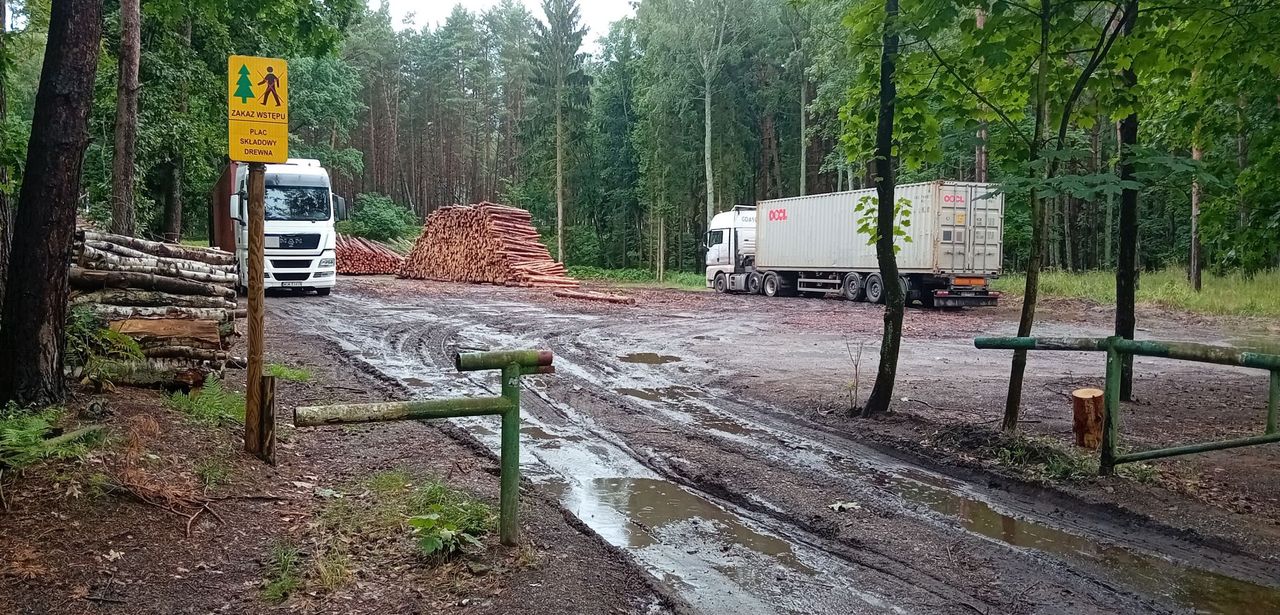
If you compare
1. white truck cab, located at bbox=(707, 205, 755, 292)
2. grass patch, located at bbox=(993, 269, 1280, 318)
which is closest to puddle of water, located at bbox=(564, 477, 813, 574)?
grass patch, located at bbox=(993, 269, 1280, 318)

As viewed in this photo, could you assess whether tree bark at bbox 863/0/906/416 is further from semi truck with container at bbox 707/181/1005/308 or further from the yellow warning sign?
semi truck with container at bbox 707/181/1005/308

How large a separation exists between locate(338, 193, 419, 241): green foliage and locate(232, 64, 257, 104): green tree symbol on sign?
42706 millimetres

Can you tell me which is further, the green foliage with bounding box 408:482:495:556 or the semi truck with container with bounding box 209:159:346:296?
the semi truck with container with bounding box 209:159:346:296

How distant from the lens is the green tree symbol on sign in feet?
15.8

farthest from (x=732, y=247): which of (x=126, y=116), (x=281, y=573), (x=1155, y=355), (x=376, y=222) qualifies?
(x=281, y=573)

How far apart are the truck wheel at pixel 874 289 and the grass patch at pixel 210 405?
69.3 ft

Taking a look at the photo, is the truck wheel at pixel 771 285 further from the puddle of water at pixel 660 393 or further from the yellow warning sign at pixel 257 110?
the yellow warning sign at pixel 257 110

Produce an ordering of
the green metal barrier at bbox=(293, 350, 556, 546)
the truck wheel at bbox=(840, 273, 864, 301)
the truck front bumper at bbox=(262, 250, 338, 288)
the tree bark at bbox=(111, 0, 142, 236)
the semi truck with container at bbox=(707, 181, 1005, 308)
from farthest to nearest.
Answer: the truck wheel at bbox=(840, 273, 864, 301)
the semi truck with container at bbox=(707, 181, 1005, 308)
the truck front bumper at bbox=(262, 250, 338, 288)
the tree bark at bbox=(111, 0, 142, 236)
the green metal barrier at bbox=(293, 350, 556, 546)

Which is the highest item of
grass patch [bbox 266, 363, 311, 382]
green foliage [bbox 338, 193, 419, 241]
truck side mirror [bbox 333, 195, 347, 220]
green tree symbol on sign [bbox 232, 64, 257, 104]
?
green foliage [bbox 338, 193, 419, 241]

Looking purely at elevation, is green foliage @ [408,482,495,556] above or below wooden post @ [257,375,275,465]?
below

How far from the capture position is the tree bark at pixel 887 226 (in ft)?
24.1

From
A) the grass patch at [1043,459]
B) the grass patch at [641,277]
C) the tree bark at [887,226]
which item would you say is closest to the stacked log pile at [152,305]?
the tree bark at [887,226]

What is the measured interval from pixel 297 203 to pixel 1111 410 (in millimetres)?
18895

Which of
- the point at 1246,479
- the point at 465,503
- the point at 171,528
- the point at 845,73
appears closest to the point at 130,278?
the point at 171,528
